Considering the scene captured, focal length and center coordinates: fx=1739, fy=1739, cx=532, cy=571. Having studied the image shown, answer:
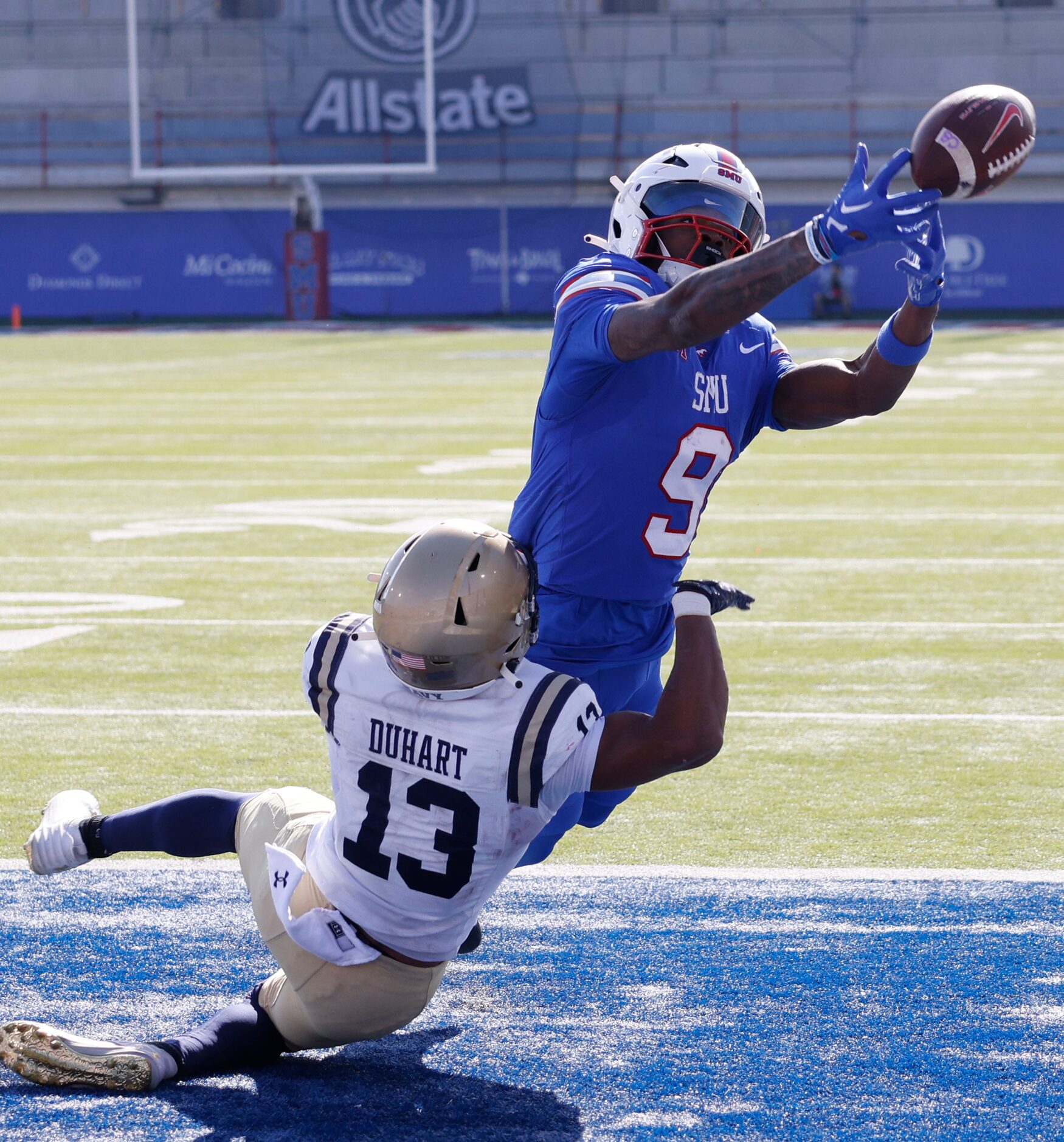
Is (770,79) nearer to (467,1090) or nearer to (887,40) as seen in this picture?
(887,40)

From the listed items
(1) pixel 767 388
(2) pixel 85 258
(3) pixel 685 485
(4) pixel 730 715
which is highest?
(2) pixel 85 258

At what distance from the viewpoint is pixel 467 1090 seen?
3229 millimetres

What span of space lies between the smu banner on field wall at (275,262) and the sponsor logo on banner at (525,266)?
25 millimetres

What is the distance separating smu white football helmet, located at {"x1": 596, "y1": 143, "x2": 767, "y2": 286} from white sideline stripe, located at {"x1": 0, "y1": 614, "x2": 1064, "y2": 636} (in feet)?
13.1

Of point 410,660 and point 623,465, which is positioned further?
point 623,465

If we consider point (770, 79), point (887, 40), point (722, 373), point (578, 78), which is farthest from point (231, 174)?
point (722, 373)

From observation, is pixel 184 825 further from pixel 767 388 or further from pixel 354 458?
pixel 354 458

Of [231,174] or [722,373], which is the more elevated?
[231,174]

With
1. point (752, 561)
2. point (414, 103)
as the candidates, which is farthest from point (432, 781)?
point (414, 103)

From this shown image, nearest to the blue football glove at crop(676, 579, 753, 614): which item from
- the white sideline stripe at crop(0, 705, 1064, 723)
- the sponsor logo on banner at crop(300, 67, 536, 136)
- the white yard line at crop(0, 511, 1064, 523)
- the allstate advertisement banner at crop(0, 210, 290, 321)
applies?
the white sideline stripe at crop(0, 705, 1064, 723)

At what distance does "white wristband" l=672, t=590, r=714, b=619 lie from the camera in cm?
328

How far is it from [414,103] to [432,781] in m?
33.3

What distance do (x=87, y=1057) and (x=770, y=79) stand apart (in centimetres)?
3610

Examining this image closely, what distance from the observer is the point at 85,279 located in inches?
1436
